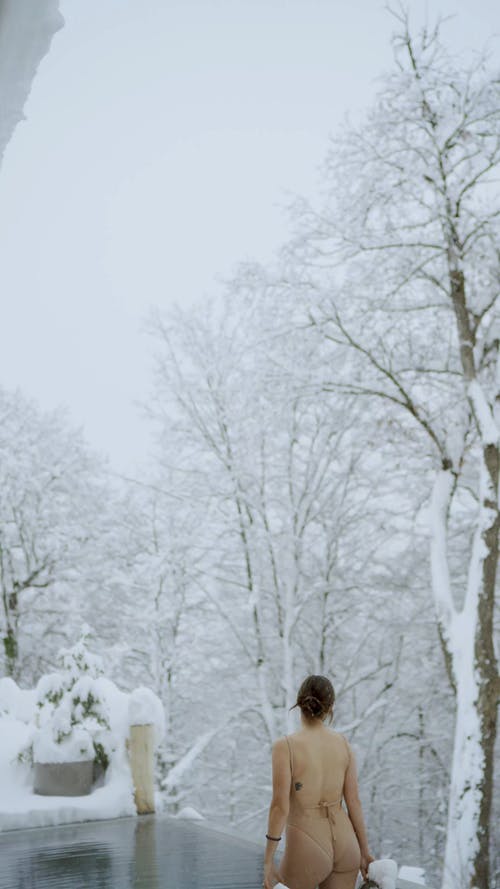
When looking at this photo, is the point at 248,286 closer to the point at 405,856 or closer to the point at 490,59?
the point at 490,59

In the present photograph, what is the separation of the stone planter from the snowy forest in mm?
2788

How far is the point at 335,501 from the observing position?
47.9ft

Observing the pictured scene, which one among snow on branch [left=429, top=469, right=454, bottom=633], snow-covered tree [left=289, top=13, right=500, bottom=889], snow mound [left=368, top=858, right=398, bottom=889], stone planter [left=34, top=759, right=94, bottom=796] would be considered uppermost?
snow-covered tree [left=289, top=13, right=500, bottom=889]

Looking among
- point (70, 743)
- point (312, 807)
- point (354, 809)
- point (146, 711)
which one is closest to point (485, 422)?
point (146, 711)

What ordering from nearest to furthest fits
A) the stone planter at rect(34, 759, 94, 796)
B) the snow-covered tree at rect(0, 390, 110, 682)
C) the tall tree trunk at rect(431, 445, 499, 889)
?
the tall tree trunk at rect(431, 445, 499, 889)
the stone planter at rect(34, 759, 94, 796)
the snow-covered tree at rect(0, 390, 110, 682)

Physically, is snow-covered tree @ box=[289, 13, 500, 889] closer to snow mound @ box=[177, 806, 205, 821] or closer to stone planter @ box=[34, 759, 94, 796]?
snow mound @ box=[177, 806, 205, 821]

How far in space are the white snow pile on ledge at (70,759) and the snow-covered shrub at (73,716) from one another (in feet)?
A: 0.05

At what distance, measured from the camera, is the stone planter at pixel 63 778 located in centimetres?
929

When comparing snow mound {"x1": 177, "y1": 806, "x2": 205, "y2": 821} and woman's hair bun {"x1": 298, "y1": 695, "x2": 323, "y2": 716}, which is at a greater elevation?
woman's hair bun {"x1": 298, "y1": 695, "x2": 323, "y2": 716}

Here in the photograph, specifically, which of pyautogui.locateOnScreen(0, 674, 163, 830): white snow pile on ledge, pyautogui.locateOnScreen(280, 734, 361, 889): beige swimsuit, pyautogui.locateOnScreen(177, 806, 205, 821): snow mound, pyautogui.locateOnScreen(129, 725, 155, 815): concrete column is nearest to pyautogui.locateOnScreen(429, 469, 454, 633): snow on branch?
pyautogui.locateOnScreen(177, 806, 205, 821): snow mound

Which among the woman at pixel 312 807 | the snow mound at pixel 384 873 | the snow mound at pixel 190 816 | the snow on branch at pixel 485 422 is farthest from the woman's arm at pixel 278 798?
the snow on branch at pixel 485 422

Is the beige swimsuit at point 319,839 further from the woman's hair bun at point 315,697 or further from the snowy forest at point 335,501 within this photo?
the snowy forest at point 335,501

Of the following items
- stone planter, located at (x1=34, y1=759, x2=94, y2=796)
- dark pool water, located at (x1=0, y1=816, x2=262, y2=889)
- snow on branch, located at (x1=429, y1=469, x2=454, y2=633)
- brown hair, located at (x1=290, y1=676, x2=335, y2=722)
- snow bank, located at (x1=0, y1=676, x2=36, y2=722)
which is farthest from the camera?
snow bank, located at (x1=0, y1=676, x2=36, y2=722)

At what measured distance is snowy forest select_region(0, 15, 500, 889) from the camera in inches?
406
